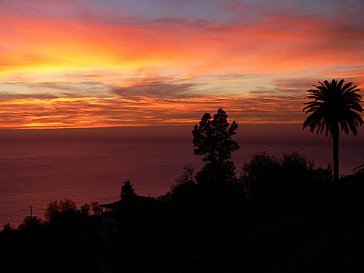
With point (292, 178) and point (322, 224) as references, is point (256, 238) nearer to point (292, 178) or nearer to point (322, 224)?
point (322, 224)

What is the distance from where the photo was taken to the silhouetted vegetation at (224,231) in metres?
15.9

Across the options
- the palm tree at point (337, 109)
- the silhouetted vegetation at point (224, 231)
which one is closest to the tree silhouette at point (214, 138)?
the silhouetted vegetation at point (224, 231)

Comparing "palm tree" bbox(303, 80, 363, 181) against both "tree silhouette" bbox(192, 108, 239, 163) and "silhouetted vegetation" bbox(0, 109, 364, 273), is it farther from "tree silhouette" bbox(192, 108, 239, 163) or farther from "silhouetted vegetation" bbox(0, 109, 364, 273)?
"tree silhouette" bbox(192, 108, 239, 163)

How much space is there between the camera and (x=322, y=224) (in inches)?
743

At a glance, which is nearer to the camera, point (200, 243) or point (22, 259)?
point (200, 243)

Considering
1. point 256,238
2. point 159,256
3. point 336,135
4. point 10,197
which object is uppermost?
point 336,135

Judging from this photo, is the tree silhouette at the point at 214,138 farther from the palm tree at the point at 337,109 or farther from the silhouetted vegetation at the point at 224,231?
the palm tree at the point at 337,109

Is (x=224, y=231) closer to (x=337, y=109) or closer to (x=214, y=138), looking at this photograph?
(x=337, y=109)

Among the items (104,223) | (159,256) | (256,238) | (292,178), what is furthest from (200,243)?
(104,223)

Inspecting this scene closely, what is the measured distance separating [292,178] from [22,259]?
29.5 m

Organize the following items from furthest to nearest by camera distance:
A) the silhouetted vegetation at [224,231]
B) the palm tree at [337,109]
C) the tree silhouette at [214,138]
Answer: the tree silhouette at [214,138], the palm tree at [337,109], the silhouetted vegetation at [224,231]

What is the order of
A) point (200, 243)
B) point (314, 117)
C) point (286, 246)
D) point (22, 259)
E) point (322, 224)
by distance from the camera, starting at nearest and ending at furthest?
1. point (286, 246)
2. point (322, 224)
3. point (200, 243)
4. point (314, 117)
5. point (22, 259)

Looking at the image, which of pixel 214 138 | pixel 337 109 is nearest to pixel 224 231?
pixel 337 109

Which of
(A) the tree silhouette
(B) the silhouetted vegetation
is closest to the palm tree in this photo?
(B) the silhouetted vegetation
